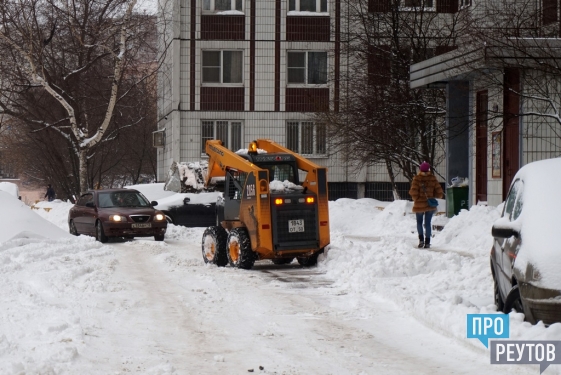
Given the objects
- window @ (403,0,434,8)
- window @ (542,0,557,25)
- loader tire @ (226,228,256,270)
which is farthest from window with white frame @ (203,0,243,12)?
loader tire @ (226,228,256,270)

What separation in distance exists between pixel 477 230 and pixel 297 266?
4.72 m

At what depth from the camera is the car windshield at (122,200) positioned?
88.8 feet

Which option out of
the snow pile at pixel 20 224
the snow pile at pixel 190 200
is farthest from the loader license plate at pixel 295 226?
the snow pile at pixel 190 200

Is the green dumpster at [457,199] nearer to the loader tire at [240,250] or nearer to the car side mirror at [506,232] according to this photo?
the loader tire at [240,250]

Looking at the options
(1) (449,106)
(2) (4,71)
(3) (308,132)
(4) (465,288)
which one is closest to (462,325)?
(4) (465,288)

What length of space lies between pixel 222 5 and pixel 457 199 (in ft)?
59.8

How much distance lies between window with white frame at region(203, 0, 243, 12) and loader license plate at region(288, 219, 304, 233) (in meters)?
24.4

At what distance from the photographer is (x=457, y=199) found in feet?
83.3

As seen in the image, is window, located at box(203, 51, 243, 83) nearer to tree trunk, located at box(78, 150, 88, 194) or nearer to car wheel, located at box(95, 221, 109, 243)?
tree trunk, located at box(78, 150, 88, 194)

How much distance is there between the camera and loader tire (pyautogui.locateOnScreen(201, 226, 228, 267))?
58.2 feet

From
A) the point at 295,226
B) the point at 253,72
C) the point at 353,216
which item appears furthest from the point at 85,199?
the point at 253,72

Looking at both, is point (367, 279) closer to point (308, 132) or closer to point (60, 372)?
point (60, 372)

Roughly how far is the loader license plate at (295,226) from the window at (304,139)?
77.9 ft

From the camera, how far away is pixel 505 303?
918 centimetres
